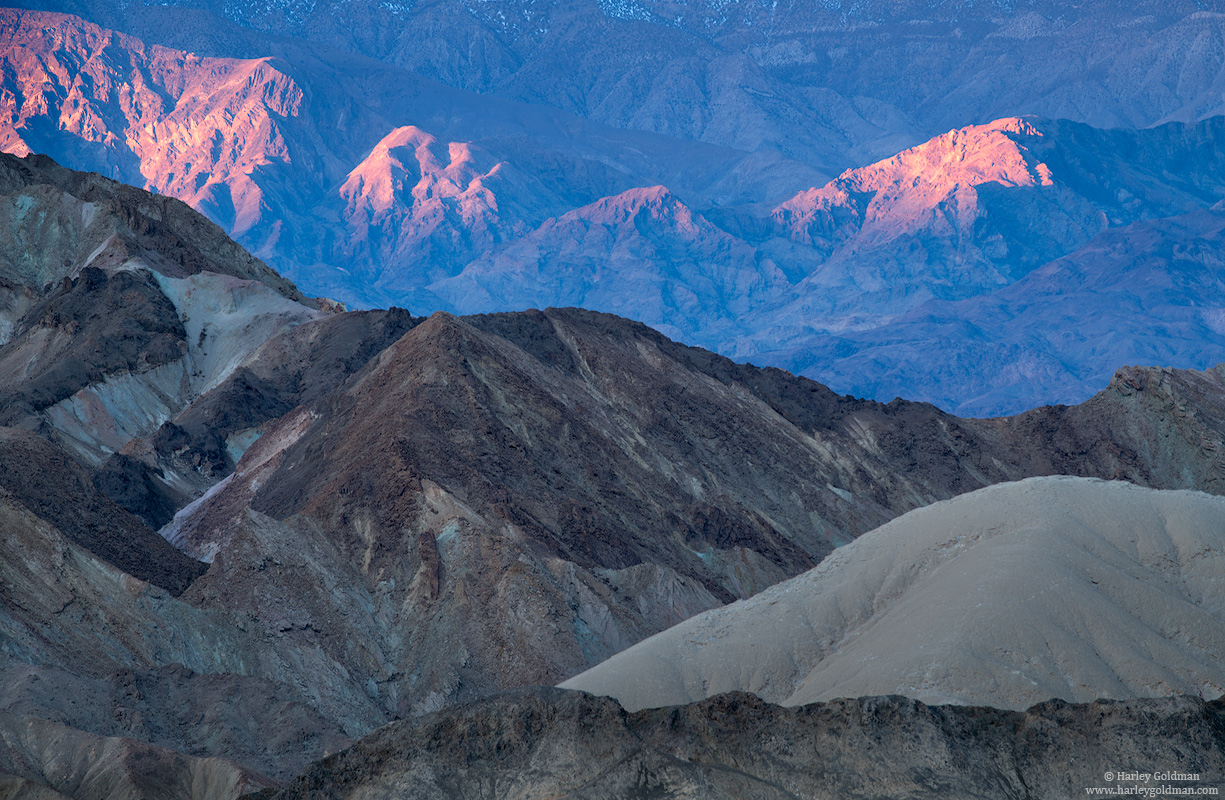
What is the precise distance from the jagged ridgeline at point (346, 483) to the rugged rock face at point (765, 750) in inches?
22.6

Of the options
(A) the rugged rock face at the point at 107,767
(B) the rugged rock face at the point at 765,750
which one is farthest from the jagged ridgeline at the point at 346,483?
(B) the rugged rock face at the point at 765,750

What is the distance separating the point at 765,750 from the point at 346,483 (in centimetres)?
2941

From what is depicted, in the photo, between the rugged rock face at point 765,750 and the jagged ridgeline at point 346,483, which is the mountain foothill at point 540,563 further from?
the jagged ridgeline at point 346,483

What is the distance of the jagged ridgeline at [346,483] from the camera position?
34.5 meters

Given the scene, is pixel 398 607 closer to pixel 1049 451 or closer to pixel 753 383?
pixel 753 383

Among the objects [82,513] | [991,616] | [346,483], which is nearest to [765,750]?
[991,616]

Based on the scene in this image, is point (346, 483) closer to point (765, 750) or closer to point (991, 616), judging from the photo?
point (991, 616)

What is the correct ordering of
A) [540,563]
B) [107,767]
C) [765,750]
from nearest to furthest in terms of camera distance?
[765,750] < [107,767] < [540,563]

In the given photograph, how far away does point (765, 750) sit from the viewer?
72.0ft

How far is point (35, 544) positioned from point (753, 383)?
5245cm

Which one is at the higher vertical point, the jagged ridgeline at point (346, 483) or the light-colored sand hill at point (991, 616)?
the light-colored sand hill at point (991, 616)

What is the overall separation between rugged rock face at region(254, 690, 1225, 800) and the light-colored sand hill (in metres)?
3.00

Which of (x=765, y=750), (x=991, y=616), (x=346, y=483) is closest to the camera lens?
(x=765, y=750)

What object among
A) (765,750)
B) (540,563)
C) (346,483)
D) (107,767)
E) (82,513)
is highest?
(765,750)
